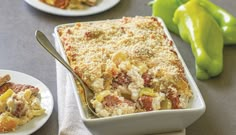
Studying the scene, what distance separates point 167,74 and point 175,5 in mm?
387

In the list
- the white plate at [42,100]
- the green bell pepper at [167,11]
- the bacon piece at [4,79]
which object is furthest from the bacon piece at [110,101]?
the green bell pepper at [167,11]

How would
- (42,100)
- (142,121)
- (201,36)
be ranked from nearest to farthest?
1. (142,121)
2. (42,100)
3. (201,36)

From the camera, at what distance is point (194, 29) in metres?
1.23

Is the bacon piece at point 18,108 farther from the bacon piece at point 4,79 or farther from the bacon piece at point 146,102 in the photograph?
the bacon piece at point 146,102

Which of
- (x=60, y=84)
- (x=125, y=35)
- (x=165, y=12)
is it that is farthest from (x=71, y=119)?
(x=165, y=12)

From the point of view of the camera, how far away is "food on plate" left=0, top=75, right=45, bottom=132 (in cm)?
96

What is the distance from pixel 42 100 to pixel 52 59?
0.21 m

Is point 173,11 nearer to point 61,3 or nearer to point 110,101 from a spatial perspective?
point 61,3

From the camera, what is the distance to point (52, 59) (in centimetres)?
124

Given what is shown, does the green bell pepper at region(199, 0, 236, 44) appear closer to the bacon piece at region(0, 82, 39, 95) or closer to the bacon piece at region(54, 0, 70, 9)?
the bacon piece at region(54, 0, 70, 9)

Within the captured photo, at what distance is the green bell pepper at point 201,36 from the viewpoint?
116 centimetres

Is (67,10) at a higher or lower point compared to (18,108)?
higher

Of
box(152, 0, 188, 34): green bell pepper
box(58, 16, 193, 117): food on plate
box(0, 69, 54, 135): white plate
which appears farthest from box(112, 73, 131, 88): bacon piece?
box(152, 0, 188, 34): green bell pepper

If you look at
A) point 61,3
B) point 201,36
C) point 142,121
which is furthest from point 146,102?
point 61,3
